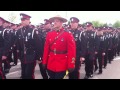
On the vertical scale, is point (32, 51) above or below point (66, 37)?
below

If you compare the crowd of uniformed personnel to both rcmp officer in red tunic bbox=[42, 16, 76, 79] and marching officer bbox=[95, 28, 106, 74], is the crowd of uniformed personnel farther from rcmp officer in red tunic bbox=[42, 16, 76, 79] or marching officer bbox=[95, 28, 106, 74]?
marching officer bbox=[95, 28, 106, 74]

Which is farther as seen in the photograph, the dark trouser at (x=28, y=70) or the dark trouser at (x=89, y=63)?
the dark trouser at (x=89, y=63)

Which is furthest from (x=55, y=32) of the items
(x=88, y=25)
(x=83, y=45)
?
(x=88, y=25)

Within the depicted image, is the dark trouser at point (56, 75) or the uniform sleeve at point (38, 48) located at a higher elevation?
the uniform sleeve at point (38, 48)

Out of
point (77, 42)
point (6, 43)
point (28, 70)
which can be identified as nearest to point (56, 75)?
point (28, 70)

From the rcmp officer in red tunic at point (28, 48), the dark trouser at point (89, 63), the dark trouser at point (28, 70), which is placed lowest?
the dark trouser at point (89, 63)

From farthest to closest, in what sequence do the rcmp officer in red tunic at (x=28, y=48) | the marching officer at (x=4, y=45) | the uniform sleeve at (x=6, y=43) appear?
the uniform sleeve at (x=6, y=43), the marching officer at (x=4, y=45), the rcmp officer in red tunic at (x=28, y=48)

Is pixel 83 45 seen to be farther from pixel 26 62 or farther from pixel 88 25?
pixel 88 25

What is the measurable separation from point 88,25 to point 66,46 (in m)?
4.41

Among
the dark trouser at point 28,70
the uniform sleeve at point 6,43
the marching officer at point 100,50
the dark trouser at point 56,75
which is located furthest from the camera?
the marching officer at point 100,50

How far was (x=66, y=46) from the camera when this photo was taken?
5965 mm

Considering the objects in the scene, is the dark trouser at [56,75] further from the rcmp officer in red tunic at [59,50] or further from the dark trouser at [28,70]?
the dark trouser at [28,70]

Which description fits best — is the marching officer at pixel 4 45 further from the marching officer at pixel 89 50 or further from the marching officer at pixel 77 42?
the marching officer at pixel 89 50

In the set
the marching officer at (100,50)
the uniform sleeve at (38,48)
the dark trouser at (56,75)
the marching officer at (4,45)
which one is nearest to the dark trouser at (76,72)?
the uniform sleeve at (38,48)
